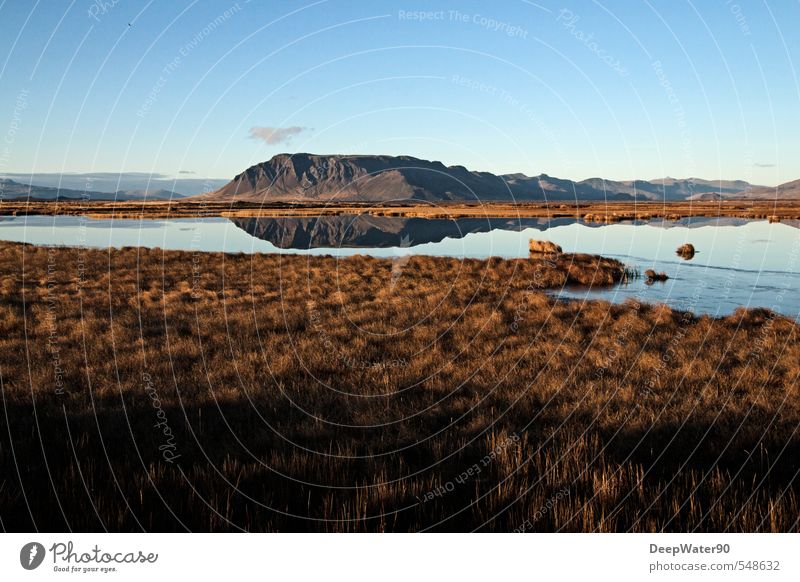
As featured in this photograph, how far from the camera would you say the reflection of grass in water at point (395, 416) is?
5.17 metres

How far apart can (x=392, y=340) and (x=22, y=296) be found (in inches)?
562

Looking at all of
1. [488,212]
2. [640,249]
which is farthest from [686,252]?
[488,212]

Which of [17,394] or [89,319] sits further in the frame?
[89,319]

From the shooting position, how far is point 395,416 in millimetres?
8367

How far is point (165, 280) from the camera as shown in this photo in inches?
1003

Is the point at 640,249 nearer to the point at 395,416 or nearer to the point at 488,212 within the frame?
the point at 395,416

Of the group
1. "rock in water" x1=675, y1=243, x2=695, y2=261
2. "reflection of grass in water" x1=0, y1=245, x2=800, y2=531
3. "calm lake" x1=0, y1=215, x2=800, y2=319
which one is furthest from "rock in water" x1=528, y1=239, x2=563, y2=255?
"reflection of grass in water" x1=0, y1=245, x2=800, y2=531

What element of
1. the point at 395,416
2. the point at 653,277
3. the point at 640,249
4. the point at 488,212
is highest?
the point at 488,212

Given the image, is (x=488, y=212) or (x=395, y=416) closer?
(x=395, y=416)

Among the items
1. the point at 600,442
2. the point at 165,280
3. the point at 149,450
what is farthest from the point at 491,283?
the point at 149,450

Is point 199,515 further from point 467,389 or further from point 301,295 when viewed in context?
point 301,295
